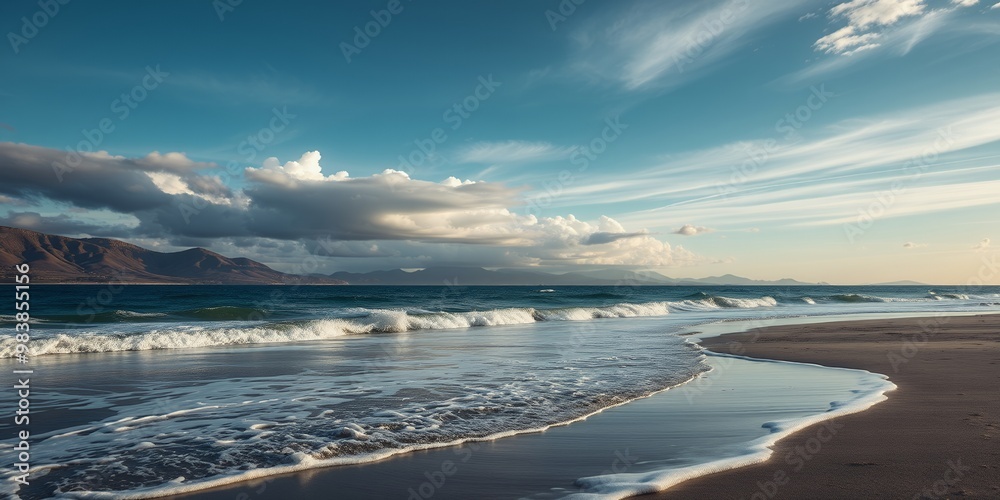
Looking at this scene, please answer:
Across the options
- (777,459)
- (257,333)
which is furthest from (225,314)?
(777,459)

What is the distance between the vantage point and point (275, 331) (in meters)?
22.2

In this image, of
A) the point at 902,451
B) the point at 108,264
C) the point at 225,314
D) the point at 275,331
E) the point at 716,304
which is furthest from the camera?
the point at 108,264

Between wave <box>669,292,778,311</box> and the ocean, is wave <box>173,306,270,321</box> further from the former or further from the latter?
wave <box>669,292,778,311</box>

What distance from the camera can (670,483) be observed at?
4898mm

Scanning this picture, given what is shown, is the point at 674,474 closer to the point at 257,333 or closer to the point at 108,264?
the point at 257,333

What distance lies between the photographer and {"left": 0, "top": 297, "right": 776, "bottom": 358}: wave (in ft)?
57.3

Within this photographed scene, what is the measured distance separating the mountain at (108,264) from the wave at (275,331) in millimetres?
→ 133071

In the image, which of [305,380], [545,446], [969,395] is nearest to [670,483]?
[545,446]

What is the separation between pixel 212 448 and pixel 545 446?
3.56m

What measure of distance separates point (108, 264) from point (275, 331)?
183 meters

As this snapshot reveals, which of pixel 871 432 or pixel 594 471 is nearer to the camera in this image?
pixel 594 471

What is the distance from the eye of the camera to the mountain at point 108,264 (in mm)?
150125

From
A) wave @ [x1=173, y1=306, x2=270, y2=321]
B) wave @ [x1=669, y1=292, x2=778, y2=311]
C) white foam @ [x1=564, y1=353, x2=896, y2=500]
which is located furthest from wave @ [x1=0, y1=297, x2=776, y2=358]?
white foam @ [x1=564, y1=353, x2=896, y2=500]

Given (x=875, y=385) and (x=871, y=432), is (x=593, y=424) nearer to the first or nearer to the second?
(x=871, y=432)
